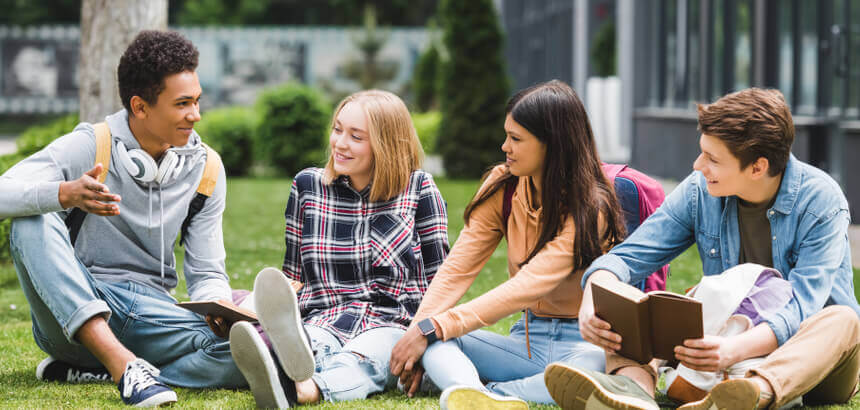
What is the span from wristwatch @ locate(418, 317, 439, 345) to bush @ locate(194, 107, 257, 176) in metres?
12.8

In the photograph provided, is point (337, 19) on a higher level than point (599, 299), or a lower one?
higher

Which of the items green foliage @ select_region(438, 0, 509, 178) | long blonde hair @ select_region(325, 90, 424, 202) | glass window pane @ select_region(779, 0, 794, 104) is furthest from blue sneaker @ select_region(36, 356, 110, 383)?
green foliage @ select_region(438, 0, 509, 178)

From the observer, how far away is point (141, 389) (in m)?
3.35

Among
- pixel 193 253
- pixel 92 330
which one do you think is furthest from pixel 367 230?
pixel 92 330

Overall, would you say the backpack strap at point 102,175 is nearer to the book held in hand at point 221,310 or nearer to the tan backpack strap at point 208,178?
the tan backpack strap at point 208,178

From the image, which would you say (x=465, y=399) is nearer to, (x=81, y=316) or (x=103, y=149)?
(x=81, y=316)

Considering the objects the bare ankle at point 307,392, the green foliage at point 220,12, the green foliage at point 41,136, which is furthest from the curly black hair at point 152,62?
the green foliage at point 220,12

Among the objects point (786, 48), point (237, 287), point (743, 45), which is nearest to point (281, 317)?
point (237, 287)

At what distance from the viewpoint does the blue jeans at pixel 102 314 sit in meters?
3.41

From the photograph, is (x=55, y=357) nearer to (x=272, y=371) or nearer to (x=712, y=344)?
(x=272, y=371)

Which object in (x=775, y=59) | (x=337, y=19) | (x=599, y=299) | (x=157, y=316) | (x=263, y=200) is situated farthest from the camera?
(x=337, y=19)

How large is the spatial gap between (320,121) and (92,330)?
12805 mm

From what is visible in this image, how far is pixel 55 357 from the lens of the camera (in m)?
3.80

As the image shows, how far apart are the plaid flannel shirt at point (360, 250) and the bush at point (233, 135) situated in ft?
40.0
